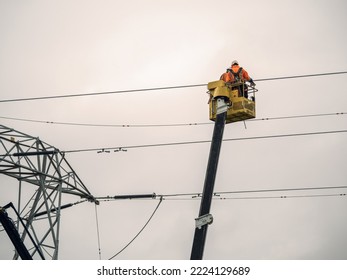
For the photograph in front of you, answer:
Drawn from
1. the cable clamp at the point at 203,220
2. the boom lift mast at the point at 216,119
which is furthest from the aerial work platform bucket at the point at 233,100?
the cable clamp at the point at 203,220

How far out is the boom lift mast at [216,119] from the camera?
15.3 meters

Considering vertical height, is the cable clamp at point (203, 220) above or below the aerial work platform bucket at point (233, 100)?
below

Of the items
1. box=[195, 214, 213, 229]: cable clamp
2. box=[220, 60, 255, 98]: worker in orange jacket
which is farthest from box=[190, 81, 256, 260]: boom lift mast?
box=[220, 60, 255, 98]: worker in orange jacket

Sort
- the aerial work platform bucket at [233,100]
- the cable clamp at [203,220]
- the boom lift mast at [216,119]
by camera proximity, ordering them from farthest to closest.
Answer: the aerial work platform bucket at [233,100]
the boom lift mast at [216,119]
the cable clamp at [203,220]

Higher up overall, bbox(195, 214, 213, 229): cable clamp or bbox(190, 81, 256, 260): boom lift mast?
bbox(190, 81, 256, 260): boom lift mast

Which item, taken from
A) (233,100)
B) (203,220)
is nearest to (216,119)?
(233,100)

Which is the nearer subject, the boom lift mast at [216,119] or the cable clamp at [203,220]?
the cable clamp at [203,220]

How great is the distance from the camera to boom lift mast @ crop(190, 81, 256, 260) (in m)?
15.3

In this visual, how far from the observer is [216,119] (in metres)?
16.5

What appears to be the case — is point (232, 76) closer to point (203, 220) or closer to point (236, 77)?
point (236, 77)

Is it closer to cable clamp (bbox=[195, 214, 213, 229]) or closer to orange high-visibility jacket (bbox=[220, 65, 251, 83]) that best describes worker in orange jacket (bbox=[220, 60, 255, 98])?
orange high-visibility jacket (bbox=[220, 65, 251, 83])

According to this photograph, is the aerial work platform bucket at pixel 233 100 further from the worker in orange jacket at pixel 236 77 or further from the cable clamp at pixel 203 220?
the cable clamp at pixel 203 220
